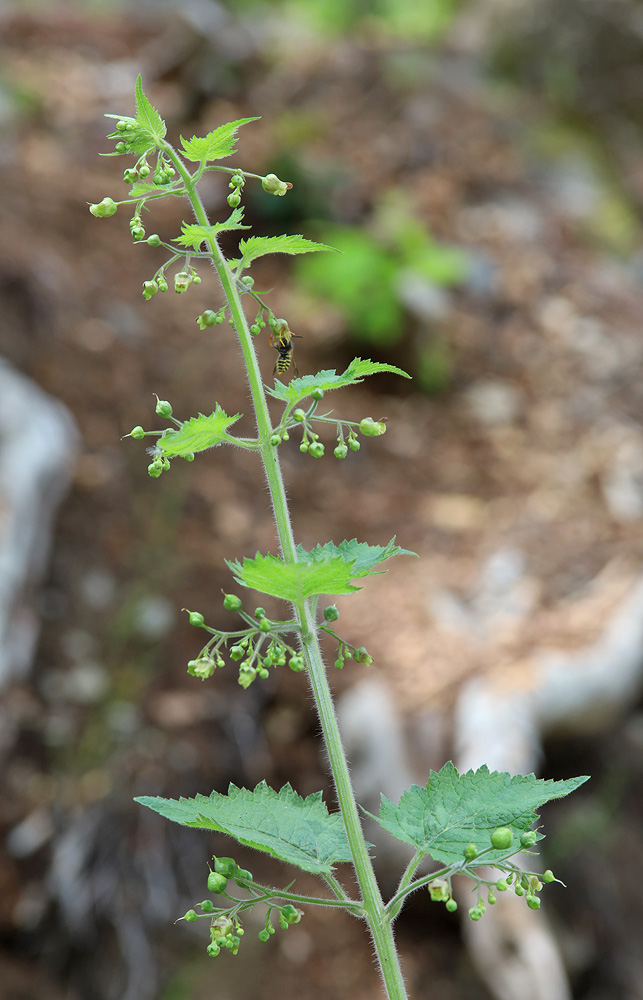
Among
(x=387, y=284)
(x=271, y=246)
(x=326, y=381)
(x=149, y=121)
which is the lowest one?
(x=387, y=284)

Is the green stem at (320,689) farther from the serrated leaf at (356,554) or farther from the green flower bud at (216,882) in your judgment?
the green flower bud at (216,882)

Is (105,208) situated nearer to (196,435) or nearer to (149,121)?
(149,121)

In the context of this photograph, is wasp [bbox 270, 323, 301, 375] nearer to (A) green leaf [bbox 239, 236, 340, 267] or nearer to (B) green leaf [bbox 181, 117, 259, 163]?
(A) green leaf [bbox 239, 236, 340, 267]

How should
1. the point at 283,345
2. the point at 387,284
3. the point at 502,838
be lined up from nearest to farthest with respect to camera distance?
the point at 502,838
the point at 283,345
the point at 387,284

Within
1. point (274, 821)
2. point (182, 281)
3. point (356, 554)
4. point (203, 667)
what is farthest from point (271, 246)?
point (274, 821)

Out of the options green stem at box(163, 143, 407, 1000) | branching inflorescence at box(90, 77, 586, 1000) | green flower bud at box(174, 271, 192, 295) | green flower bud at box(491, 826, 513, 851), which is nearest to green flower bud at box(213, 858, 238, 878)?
branching inflorescence at box(90, 77, 586, 1000)

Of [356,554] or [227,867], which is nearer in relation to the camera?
[227,867]
